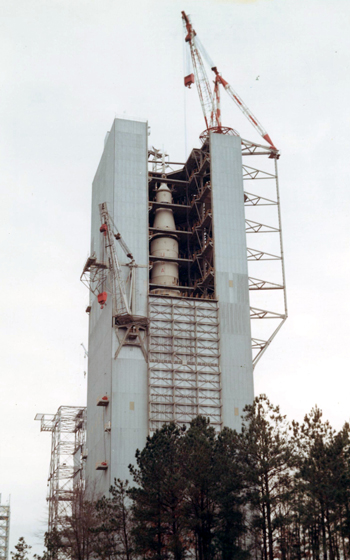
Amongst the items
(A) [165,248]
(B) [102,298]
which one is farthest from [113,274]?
(A) [165,248]

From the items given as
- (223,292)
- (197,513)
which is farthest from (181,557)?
(223,292)

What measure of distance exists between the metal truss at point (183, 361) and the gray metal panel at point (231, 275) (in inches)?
65.7

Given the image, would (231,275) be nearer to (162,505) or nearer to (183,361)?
(183,361)

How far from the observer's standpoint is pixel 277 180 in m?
144

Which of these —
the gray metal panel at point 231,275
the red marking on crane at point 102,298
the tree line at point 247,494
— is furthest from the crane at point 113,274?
the tree line at point 247,494

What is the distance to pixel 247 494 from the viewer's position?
3219 inches

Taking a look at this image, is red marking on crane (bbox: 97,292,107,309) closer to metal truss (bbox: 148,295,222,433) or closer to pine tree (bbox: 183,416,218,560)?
metal truss (bbox: 148,295,222,433)

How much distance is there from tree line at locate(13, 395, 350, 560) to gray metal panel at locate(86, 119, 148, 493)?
26068 mm

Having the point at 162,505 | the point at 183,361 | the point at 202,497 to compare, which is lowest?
the point at 162,505

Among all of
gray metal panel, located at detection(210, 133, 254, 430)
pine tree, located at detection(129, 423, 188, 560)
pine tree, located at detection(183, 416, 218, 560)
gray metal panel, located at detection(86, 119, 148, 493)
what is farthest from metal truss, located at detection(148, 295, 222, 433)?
pine tree, located at detection(183, 416, 218, 560)

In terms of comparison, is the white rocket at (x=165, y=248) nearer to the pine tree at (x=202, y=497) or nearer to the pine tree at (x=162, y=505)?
the pine tree at (x=162, y=505)

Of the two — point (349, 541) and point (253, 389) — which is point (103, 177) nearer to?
point (253, 389)

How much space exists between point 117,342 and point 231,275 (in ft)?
73.4

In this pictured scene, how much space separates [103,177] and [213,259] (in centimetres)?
2513
